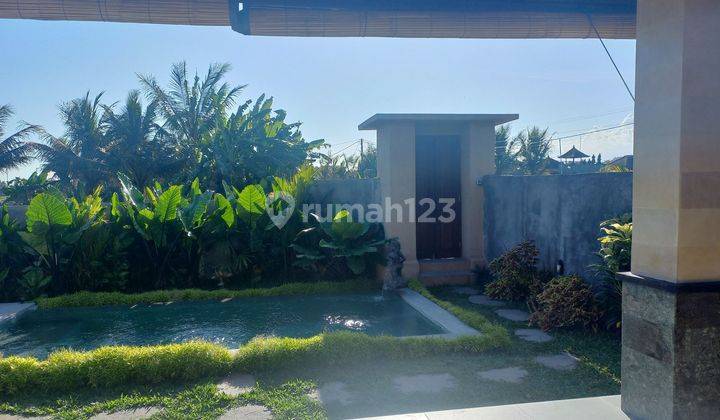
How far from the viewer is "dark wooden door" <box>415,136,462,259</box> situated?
902cm

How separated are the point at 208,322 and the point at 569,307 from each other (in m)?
4.69

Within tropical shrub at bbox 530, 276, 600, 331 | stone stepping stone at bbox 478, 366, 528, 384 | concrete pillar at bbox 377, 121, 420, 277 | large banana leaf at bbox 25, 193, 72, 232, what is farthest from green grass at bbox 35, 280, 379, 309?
stone stepping stone at bbox 478, 366, 528, 384

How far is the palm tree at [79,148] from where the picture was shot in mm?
19188

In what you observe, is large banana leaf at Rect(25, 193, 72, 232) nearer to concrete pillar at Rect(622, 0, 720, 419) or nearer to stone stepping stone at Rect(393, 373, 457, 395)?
A: stone stepping stone at Rect(393, 373, 457, 395)

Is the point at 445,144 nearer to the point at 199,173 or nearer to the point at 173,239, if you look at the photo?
the point at 173,239

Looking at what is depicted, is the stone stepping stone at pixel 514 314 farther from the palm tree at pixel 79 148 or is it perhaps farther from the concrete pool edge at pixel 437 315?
the palm tree at pixel 79 148

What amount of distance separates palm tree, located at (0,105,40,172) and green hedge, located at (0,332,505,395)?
19878 mm

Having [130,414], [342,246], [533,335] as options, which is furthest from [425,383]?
[342,246]

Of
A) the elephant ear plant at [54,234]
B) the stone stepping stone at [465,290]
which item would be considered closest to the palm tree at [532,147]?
the stone stepping stone at [465,290]

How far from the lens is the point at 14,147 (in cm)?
2058

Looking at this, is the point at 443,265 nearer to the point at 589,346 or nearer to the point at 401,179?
the point at 401,179

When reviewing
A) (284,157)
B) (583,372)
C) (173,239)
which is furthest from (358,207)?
(583,372)

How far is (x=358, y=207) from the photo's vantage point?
9453 millimetres

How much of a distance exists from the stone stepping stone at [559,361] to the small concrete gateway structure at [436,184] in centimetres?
373
